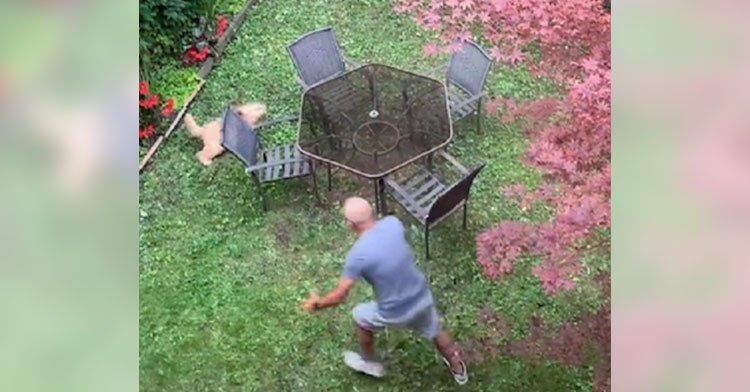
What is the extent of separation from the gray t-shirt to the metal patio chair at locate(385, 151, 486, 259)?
2.77 ft

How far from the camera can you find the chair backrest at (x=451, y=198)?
4.73 metres

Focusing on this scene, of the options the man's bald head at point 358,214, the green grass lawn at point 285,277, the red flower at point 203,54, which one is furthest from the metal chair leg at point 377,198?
the red flower at point 203,54

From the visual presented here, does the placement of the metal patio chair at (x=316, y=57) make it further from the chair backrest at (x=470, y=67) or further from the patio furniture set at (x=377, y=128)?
the chair backrest at (x=470, y=67)

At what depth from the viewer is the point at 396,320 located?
13.4 feet

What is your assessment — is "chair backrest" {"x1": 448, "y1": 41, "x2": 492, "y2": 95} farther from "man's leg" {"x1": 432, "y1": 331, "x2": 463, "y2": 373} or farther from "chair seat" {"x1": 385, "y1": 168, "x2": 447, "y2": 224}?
"man's leg" {"x1": 432, "y1": 331, "x2": 463, "y2": 373}

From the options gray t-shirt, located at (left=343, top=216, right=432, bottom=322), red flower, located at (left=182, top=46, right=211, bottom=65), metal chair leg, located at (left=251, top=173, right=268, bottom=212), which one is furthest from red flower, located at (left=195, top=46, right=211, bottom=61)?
gray t-shirt, located at (left=343, top=216, right=432, bottom=322)

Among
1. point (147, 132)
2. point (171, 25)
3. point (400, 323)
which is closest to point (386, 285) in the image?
point (400, 323)

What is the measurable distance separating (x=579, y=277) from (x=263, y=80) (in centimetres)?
261
